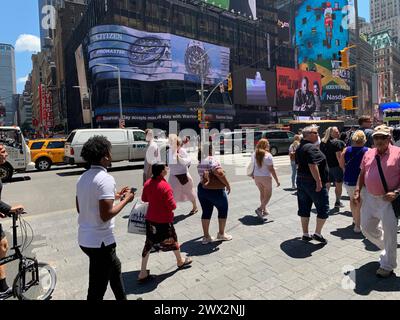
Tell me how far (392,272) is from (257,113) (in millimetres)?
62786

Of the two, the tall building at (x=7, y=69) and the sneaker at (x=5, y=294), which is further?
the tall building at (x=7, y=69)

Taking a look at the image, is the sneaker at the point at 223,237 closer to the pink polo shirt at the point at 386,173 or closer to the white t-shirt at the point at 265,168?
the white t-shirt at the point at 265,168

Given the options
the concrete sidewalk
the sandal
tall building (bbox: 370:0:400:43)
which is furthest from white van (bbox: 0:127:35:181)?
tall building (bbox: 370:0:400:43)

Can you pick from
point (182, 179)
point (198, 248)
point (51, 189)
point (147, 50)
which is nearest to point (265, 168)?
point (182, 179)

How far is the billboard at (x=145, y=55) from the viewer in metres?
44.0

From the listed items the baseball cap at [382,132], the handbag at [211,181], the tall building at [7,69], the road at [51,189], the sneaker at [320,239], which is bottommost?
the sneaker at [320,239]

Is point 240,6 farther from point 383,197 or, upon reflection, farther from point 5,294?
point 5,294

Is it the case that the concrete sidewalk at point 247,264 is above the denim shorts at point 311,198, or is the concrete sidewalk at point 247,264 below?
below

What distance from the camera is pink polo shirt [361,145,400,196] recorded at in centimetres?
430

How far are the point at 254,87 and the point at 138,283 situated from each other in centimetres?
6209

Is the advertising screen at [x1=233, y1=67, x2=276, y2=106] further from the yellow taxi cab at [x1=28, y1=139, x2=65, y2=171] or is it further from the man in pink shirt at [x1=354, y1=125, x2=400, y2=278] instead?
the man in pink shirt at [x1=354, y1=125, x2=400, y2=278]

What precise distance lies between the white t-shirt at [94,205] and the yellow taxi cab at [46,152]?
1805 cm

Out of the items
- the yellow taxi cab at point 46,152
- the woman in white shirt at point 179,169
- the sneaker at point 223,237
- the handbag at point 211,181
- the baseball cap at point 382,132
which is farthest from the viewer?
the yellow taxi cab at point 46,152

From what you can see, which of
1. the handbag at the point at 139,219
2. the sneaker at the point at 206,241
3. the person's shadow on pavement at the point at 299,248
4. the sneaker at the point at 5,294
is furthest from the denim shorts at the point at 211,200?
the sneaker at the point at 5,294
